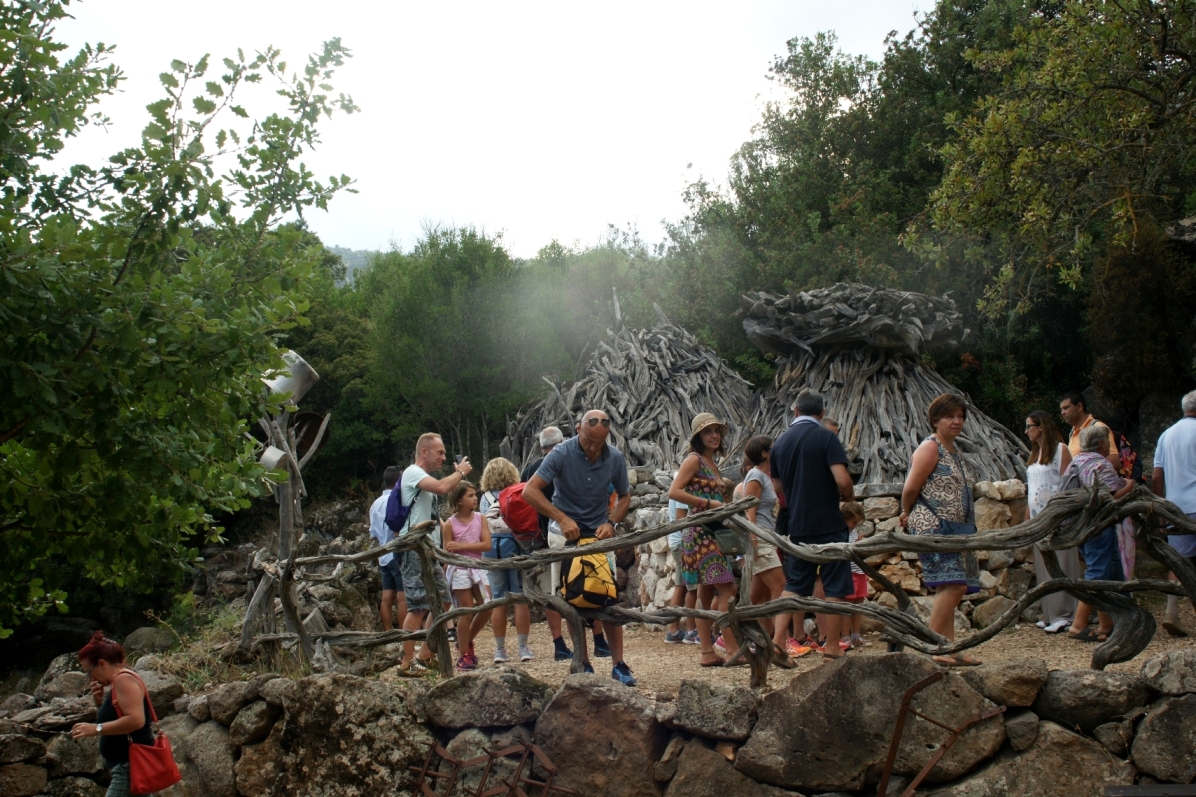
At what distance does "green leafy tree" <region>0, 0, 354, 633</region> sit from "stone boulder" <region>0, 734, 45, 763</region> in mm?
1083

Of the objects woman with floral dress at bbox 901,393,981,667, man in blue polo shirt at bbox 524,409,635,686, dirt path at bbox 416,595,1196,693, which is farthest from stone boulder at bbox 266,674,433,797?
woman with floral dress at bbox 901,393,981,667

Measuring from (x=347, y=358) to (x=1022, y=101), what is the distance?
15517 millimetres

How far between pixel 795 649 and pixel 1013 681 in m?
2.42

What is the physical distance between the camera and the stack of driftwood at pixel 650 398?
1218 cm

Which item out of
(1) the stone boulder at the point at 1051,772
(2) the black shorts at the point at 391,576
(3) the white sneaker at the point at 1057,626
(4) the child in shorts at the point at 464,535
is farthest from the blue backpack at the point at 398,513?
(3) the white sneaker at the point at 1057,626

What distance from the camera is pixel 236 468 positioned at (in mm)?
4566

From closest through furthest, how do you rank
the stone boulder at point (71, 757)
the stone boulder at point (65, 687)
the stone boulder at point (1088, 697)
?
the stone boulder at point (1088, 697) < the stone boulder at point (71, 757) < the stone boulder at point (65, 687)

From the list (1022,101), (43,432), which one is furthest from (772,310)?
(43,432)

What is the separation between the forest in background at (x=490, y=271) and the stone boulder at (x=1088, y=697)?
3.71 meters

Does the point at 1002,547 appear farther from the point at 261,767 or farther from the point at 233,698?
the point at 233,698

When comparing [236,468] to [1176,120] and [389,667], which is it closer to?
[389,667]

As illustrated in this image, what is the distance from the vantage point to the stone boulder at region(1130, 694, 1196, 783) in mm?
3508

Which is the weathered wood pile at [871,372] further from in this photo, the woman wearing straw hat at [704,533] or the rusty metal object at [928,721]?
the rusty metal object at [928,721]

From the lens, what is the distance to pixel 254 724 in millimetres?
5129
